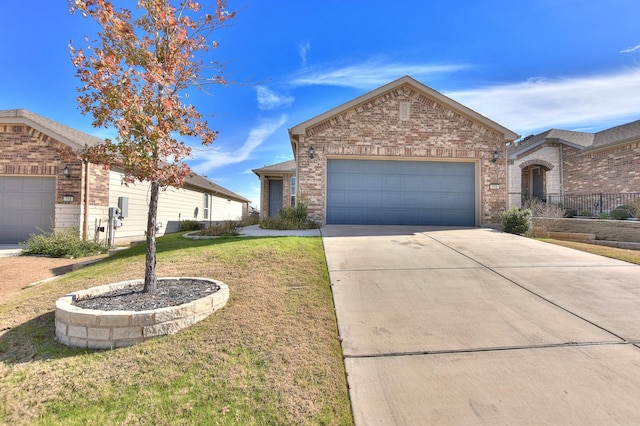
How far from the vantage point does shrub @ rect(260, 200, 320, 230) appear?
10.3m

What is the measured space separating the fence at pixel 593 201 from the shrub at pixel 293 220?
41.7ft

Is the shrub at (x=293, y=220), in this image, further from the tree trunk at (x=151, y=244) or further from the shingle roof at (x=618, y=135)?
the shingle roof at (x=618, y=135)

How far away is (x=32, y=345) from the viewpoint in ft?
10.7

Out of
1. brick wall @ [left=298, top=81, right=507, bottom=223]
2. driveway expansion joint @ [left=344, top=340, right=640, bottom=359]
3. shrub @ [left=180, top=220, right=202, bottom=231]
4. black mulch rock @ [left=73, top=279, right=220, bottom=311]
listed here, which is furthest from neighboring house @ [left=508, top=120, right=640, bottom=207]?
shrub @ [left=180, top=220, right=202, bottom=231]

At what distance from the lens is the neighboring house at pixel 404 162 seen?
1122 cm

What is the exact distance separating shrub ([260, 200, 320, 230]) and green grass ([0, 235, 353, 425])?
5.82m

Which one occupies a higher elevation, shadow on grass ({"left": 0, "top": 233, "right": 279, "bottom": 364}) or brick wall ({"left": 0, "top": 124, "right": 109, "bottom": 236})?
brick wall ({"left": 0, "top": 124, "right": 109, "bottom": 236})

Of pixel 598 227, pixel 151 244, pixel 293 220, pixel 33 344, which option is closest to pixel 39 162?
pixel 293 220

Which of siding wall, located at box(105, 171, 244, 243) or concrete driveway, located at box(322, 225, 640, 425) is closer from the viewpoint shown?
concrete driveway, located at box(322, 225, 640, 425)

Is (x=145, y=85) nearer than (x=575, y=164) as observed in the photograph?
Yes

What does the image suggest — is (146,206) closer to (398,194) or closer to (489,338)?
(398,194)

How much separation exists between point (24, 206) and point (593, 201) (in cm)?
2496

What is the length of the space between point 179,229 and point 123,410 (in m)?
15.5

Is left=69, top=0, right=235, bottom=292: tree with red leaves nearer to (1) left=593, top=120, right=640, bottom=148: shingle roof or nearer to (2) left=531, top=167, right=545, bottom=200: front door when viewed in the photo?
(1) left=593, top=120, right=640, bottom=148: shingle roof
